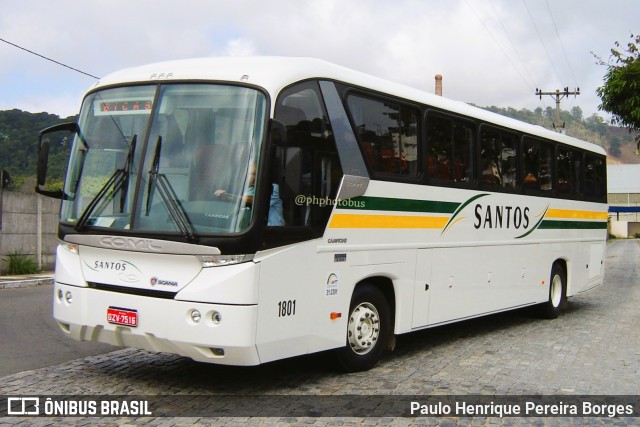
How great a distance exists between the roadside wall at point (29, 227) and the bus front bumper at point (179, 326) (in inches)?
489

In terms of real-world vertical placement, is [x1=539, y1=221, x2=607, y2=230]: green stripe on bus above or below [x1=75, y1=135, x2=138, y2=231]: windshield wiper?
below

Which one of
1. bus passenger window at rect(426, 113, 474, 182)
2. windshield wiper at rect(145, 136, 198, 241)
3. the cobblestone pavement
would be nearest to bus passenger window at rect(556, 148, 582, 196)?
the cobblestone pavement

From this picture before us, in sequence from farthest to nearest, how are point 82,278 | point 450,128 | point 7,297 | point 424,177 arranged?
1. point 7,297
2. point 450,128
3. point 424,177
4. point 82,278

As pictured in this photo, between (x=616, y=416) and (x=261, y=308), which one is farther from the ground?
(x=261, y=308)

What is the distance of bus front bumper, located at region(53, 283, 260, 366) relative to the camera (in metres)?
6.26

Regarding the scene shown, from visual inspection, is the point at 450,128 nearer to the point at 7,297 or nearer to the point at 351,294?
the point at 351,294

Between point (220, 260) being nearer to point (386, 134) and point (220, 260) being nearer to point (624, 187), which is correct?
point (386, 134)

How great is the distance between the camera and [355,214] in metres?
7.83

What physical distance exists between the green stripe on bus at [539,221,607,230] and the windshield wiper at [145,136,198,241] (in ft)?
26.2

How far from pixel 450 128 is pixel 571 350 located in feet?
11.4

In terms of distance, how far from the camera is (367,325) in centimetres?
810

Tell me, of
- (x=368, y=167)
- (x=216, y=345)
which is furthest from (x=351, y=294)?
(x=216, y=345)

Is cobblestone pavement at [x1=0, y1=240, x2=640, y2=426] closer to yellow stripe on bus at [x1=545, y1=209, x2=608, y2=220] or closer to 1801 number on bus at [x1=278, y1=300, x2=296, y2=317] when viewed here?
1801 number on bus at [x1=278, y1=300, x2=296, y2=317]

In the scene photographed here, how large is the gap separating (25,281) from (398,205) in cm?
1093
